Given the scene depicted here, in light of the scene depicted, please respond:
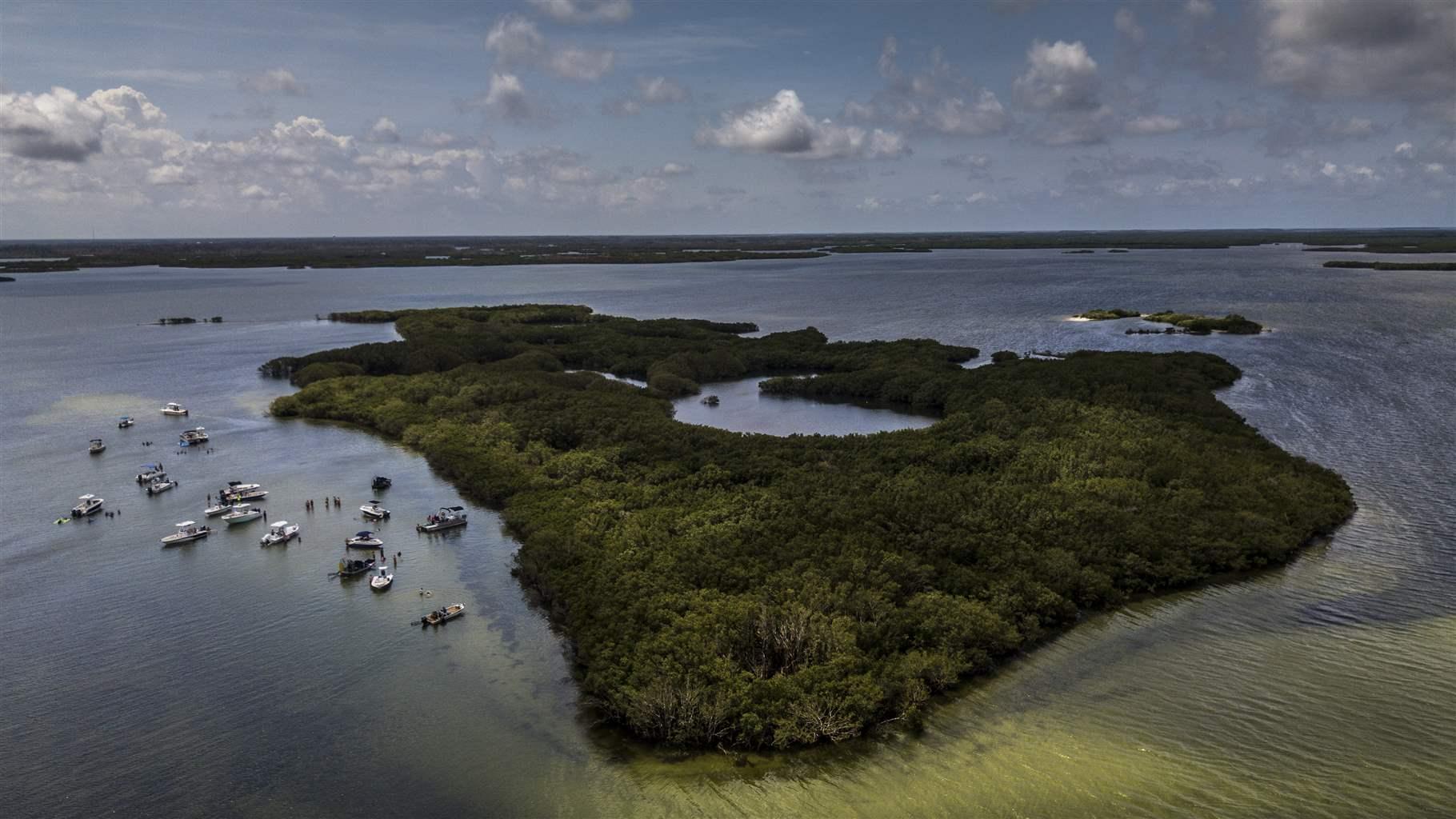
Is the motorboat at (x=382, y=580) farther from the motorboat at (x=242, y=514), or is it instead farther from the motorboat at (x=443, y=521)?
the motorboat at (x=242, y=514)

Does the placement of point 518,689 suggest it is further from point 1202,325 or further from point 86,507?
point 1202,325

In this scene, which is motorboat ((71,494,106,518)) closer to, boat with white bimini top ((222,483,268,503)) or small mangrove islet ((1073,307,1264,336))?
boat with white bimini top ((222,483,268,503))

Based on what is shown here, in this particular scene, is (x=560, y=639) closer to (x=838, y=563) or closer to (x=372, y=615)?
(x=372, y=615)

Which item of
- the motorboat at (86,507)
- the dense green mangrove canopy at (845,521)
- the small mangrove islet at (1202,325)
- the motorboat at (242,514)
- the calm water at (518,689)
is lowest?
the calm water at (518,689)

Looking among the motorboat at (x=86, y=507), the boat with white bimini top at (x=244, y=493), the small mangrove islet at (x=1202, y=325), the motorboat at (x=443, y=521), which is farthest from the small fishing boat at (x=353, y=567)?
the small mangrove islet at (x=1202, y=325)

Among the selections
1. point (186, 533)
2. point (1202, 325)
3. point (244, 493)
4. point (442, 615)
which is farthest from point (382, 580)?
point (1202, 325)

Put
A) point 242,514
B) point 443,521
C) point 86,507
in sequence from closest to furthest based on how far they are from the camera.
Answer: point 443,521 < point 242,514 < point 86,507
